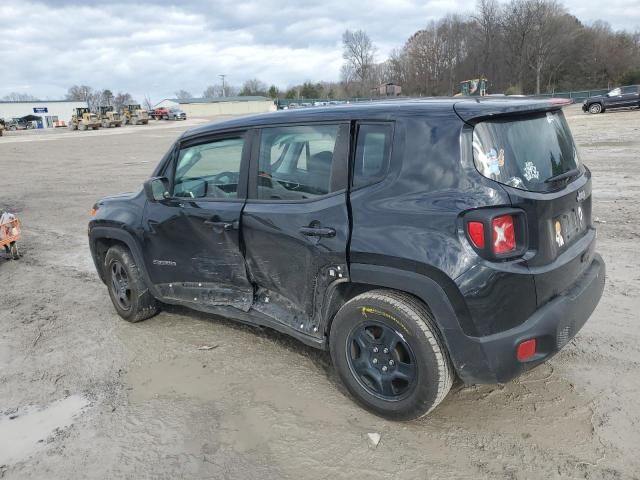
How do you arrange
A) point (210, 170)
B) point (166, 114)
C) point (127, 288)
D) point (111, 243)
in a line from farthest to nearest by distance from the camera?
1. point (166, 114)
2. point (111, 243)
3. point (127, 288)
4. point (210, 170)

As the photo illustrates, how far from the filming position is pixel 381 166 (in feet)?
9.94

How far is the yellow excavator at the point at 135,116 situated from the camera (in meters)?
58.4

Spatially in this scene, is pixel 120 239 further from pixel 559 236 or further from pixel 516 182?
pixel 559 236

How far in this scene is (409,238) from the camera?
282 cm

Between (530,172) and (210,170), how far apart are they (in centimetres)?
243

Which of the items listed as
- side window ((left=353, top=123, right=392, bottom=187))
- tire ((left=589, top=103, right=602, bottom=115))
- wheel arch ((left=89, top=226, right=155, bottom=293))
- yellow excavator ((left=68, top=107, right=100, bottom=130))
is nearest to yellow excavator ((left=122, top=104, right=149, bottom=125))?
yellow excavator ((left=68, top=107, right=100, bottom=130))

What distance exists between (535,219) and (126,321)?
382 cm

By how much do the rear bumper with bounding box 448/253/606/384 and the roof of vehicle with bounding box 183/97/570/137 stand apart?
1092 millimetres

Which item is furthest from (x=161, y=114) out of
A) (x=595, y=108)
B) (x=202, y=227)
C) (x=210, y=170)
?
(x=202, y=227)

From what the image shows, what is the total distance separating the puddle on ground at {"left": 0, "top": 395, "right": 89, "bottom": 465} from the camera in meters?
3.12

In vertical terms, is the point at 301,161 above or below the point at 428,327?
above

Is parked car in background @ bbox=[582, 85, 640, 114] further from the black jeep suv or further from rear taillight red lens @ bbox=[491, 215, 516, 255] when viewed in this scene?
rear taillight red lens @ bbox=[491, 215, 516, 255]

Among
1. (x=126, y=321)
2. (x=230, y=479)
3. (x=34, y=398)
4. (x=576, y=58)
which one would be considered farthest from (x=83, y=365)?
(x=576, y=58)

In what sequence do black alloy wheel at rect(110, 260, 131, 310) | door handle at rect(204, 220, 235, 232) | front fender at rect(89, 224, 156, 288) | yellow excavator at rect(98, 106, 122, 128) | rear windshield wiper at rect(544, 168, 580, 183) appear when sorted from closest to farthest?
Result: 1. rear windshield wiper at rect(544, 168, 580, 183)
2. door handle at rect(204, 220, 235, 232)
3. front fender at rect(89, 224, 156, 288)
4. black alloy wheel at rect(110, 260, 131, 310)
5. yellow excavator at rect(98, 106, 122, 128)
